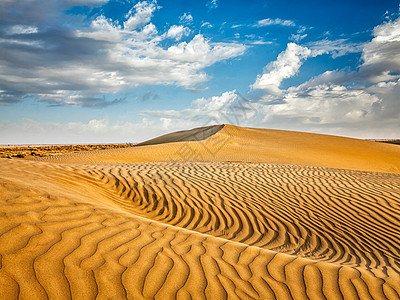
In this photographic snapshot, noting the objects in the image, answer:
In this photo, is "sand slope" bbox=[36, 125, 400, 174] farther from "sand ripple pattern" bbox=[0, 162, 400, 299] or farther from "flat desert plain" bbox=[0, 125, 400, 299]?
"sand ripple pattern" bbox=[0, 162, 400, 299]

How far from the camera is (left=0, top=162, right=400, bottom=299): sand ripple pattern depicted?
271cm

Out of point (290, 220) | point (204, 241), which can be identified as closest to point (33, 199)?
point (204, 241)

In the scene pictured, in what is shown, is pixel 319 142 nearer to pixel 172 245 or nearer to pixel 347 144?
pixel 347 144

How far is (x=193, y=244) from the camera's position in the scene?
12.3 ft

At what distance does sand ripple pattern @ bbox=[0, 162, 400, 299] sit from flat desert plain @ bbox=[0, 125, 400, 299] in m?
0.01

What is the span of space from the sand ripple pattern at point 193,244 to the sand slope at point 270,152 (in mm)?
12757

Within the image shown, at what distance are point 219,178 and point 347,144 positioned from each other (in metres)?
26.1

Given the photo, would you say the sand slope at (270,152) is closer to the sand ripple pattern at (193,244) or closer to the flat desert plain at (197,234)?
the flat desert plain at (197,234)

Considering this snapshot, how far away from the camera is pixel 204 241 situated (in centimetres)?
391

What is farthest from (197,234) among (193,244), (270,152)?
(270,152)

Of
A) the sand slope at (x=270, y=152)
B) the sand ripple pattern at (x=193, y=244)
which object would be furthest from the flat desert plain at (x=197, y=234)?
the sand slope at (x=270, y=152)

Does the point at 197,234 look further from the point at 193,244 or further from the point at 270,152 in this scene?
the point at 270,152

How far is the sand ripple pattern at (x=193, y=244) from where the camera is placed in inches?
107

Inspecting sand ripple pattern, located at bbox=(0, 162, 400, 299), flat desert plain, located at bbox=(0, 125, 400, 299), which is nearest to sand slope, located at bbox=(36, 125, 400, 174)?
flat desert plain, located at bbox=(0, 125, 400, 299)
